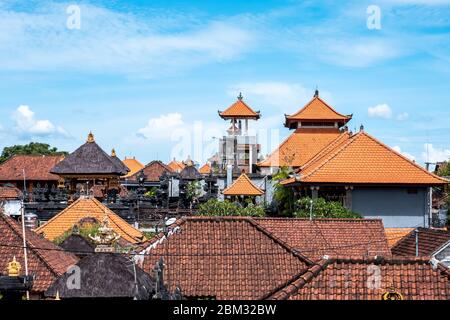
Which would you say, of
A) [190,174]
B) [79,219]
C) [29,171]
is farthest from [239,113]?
[79,219]

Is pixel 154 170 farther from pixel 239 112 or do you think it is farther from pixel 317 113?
pixel 317 113

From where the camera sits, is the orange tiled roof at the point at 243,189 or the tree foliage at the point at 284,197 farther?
the orange tiled roof at the point at 243,189

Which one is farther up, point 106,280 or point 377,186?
point 377,186

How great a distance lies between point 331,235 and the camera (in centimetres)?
2000

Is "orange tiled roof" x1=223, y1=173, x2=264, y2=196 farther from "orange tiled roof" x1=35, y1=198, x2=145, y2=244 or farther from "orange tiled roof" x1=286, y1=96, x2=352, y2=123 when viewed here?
"orange tiled roof" x1=35, y1=198, x2=145, y2=244

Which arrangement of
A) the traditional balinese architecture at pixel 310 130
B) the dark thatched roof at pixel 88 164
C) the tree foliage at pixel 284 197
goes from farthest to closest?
the traditional balinese architecture at pixel 310 130, the dark thatched roof at pixel 88 164, the tree foliage at pixel 284 197

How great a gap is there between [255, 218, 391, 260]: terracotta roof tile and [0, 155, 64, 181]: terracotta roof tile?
5080 centimetres

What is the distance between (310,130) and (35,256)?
2830 centimetres

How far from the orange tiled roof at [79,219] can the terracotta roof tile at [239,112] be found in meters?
30.8

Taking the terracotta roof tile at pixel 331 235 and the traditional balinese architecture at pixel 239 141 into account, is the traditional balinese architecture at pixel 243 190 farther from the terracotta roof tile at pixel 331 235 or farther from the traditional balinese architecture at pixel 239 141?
the terracotta roof tile at pixel 331 235

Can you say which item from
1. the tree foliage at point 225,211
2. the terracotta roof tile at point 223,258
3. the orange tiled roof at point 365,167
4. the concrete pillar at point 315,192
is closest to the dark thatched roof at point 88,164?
the tree foliage at point 225,211

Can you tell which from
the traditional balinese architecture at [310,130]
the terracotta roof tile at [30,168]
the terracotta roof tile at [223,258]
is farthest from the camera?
the terracotta roof tile at [30,168]

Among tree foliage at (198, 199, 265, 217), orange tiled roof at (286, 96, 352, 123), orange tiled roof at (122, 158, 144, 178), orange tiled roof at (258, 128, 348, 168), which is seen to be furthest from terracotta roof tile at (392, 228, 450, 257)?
orange tiled roof at (122, 158, 144, 178)

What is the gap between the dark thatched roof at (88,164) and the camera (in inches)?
1401
